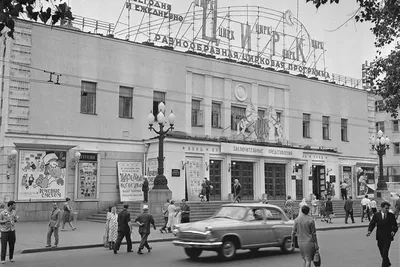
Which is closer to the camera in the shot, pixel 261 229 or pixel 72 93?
pixel 261 229

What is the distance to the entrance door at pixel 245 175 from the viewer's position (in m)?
35.5

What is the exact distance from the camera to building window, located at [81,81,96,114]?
1221 inches

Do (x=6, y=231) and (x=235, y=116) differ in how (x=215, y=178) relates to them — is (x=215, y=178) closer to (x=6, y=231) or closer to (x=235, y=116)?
(x=235, y=116)

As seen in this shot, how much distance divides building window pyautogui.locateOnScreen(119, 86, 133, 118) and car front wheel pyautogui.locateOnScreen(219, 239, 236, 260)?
19.1m

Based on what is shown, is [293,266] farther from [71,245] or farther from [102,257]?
[71,245]

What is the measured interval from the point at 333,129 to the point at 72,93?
2498 centimetres

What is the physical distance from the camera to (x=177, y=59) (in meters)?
35.1

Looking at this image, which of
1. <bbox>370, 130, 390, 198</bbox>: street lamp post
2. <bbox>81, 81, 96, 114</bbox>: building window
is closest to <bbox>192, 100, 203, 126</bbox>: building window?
<bbox>81, 81, 96, 114</bbox>: building window

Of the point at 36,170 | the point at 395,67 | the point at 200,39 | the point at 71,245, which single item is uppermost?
the point at 200,39

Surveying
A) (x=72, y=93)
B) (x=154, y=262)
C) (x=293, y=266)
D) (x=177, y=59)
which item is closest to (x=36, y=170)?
(x=72, y=93)

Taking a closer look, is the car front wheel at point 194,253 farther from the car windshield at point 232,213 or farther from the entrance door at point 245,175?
the entrance door at point 245,175

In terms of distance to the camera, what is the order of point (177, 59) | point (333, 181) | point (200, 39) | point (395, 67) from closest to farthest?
point (395, 67), point (177, 59), point (200, 39), point (333, 181)

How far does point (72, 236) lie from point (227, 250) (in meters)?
9.39

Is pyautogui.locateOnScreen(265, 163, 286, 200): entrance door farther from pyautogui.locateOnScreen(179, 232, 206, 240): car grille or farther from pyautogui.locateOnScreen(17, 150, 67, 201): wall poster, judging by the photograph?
pyautogui.locateOnScreen(179, 232, 206, 240): car grille
